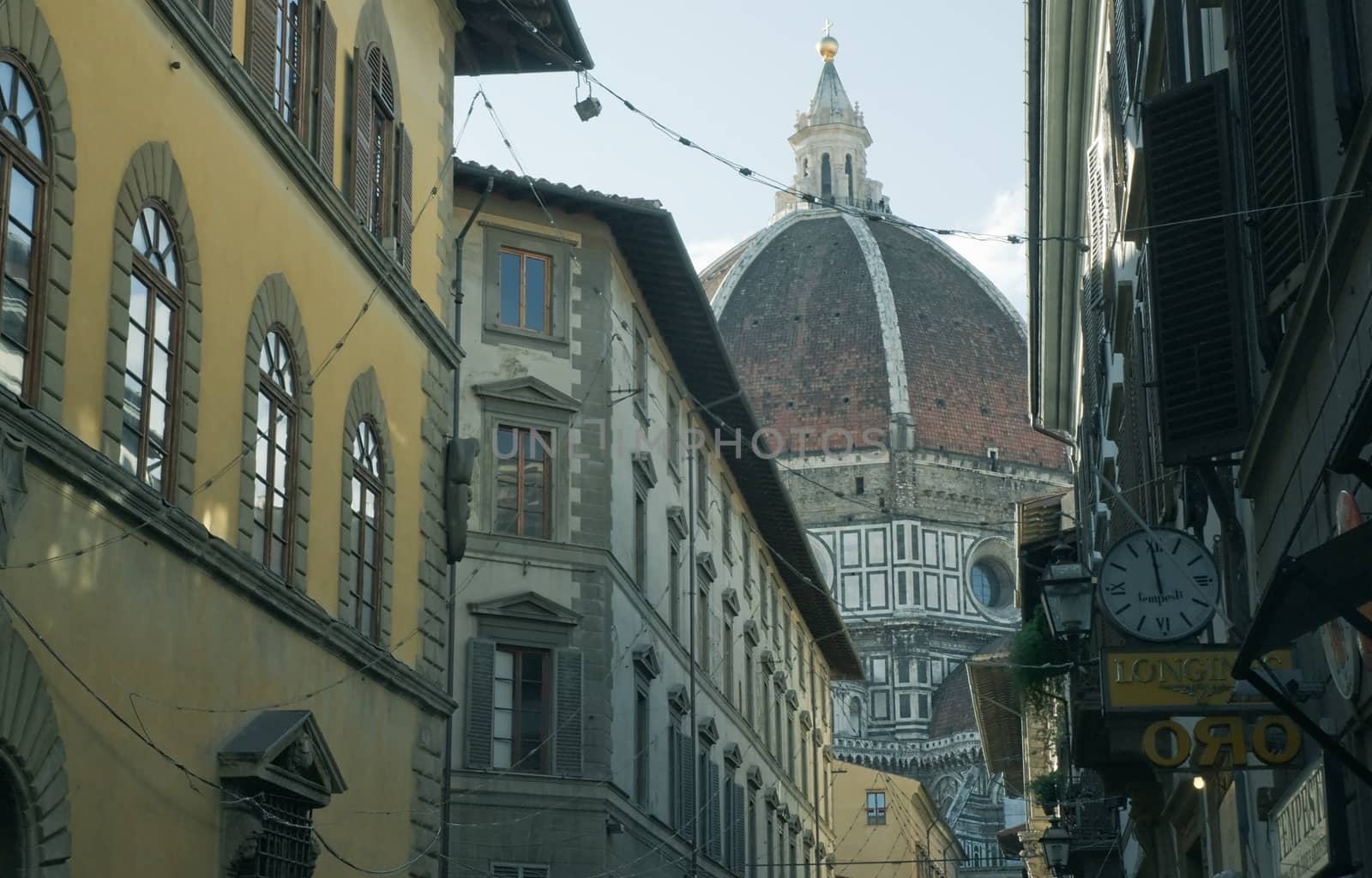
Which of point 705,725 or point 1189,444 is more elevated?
point 705,725

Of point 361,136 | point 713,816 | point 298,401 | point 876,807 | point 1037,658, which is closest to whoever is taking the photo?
point 298,401

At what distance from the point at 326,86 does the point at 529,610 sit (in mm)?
11995

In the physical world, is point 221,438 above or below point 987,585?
below

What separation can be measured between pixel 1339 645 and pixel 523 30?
14141mm

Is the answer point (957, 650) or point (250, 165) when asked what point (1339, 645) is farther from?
point (957, 650)

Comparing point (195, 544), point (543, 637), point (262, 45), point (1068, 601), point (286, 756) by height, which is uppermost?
point (262, 45)

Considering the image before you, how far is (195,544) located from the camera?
1369 cm

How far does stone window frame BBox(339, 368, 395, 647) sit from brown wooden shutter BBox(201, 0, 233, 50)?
11.2 ft

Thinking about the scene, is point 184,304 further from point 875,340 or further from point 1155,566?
point 875,340

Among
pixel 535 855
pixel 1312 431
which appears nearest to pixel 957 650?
pixel 535 855

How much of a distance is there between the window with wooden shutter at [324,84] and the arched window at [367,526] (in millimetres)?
2286

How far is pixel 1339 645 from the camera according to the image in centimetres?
923

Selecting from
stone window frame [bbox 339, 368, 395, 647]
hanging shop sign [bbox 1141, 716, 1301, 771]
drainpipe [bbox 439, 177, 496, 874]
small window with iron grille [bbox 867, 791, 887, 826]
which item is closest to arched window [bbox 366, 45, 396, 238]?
stone window frame [bbox 339, 368, 395, 647]

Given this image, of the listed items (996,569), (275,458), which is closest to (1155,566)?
(275,458)
